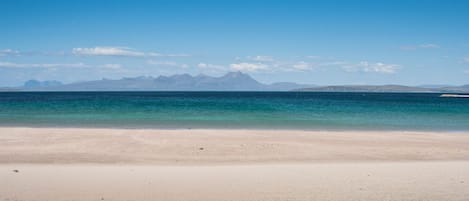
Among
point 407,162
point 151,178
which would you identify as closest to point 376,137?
point 407,162

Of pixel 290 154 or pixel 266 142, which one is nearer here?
pixel 290 154

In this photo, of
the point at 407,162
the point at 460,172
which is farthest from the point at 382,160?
the point at 460,172

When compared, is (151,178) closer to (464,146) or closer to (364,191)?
(364,191)

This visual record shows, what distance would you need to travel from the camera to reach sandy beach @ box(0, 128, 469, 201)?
10.4 meters

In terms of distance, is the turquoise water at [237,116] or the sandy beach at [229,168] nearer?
the sandy beach at [229,168]

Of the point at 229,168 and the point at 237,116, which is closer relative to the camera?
the point at 229,168

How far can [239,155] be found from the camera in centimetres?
1672

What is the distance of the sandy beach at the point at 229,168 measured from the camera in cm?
1041

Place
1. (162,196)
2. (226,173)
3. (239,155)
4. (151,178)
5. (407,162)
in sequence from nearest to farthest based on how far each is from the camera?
1. (162,196)
2. (151,178)
3. (226,173)
4. (407,162)
5. (239,155)

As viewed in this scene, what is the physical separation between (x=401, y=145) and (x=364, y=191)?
1042 cm

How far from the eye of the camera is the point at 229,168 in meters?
13.8

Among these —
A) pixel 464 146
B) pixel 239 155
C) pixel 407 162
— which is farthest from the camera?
pixel 464 146

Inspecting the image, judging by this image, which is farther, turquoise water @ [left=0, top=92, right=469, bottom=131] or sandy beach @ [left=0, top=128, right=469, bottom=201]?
turquoise water @ [left=0, top=92, right=469, bottom=131]

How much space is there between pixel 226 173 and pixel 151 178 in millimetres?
2153
